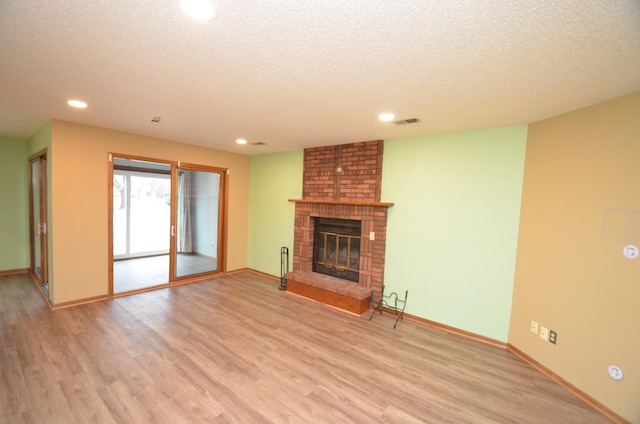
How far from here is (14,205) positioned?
4957 mm

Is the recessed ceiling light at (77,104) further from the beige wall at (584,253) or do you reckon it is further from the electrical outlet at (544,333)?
the electrical outlet at (544,333)

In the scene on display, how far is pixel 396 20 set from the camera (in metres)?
1.35

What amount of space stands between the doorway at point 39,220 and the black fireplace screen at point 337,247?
3936 millimetres

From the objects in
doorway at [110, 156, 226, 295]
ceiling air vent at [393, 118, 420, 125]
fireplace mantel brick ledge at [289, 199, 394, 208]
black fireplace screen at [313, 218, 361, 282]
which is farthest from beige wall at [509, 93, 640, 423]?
doorway at [110, 156, 226, 295]

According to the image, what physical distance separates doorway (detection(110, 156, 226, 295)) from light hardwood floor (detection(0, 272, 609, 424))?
4.51ft

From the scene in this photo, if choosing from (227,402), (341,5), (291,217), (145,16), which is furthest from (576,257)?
(291,217)

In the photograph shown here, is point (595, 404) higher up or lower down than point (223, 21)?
lower down

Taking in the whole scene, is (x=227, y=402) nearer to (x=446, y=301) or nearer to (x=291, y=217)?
(x=446, y=301)

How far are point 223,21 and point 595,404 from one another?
12.4 feet

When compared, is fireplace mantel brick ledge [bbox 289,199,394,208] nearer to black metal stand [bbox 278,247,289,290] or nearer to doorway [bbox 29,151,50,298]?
black metal stand [bbox 278,247,289,290]

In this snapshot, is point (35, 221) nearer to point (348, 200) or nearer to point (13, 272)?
point (13, 272)

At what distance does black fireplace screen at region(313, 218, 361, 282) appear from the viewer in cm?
435

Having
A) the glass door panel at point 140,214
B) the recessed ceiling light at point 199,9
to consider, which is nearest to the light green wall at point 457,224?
the recessed ceiling light at point 199,9

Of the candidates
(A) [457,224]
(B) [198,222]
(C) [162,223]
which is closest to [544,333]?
(A) [457,224]
